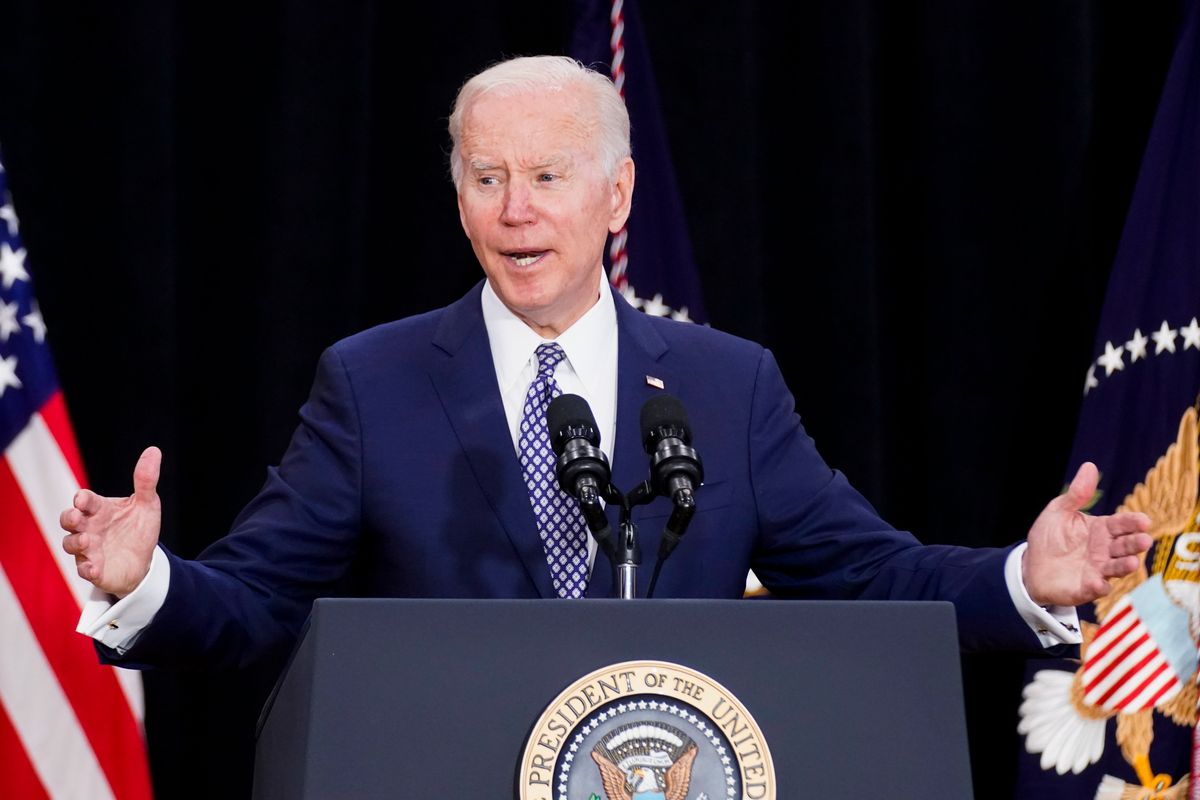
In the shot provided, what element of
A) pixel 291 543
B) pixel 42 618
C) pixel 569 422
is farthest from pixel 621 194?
pixel 42 618

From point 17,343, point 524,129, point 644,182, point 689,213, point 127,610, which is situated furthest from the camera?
point 689,213

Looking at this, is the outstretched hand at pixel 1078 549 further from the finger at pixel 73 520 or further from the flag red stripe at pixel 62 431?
the flag red stripe at pixel 62 431

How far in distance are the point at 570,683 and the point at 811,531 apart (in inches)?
38.7

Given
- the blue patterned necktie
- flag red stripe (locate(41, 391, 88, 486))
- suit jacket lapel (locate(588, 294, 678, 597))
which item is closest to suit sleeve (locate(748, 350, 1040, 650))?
suit jacket lapel (locate(588, 294, 678, 597))

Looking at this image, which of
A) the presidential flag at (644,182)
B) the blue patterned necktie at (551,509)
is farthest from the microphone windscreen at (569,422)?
the presidential flag at (644,182)

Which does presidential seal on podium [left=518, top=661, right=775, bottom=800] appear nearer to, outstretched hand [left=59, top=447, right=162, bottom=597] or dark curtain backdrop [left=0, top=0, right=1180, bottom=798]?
outstretched hand [left=59, top=447, right=162, bottom=597]

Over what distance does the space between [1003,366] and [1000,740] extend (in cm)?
90

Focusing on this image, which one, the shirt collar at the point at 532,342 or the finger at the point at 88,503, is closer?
the finger at the point at 88,503

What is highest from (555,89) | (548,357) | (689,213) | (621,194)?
(689,213)

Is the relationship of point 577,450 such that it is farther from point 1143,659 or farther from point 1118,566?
point 1143,659

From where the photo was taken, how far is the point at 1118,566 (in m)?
1.87

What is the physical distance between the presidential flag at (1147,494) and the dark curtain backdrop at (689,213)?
1.12ft

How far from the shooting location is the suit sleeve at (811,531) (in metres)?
2.31

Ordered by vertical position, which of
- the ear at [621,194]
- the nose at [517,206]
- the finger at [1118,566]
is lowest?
the finger at [1118,566]
